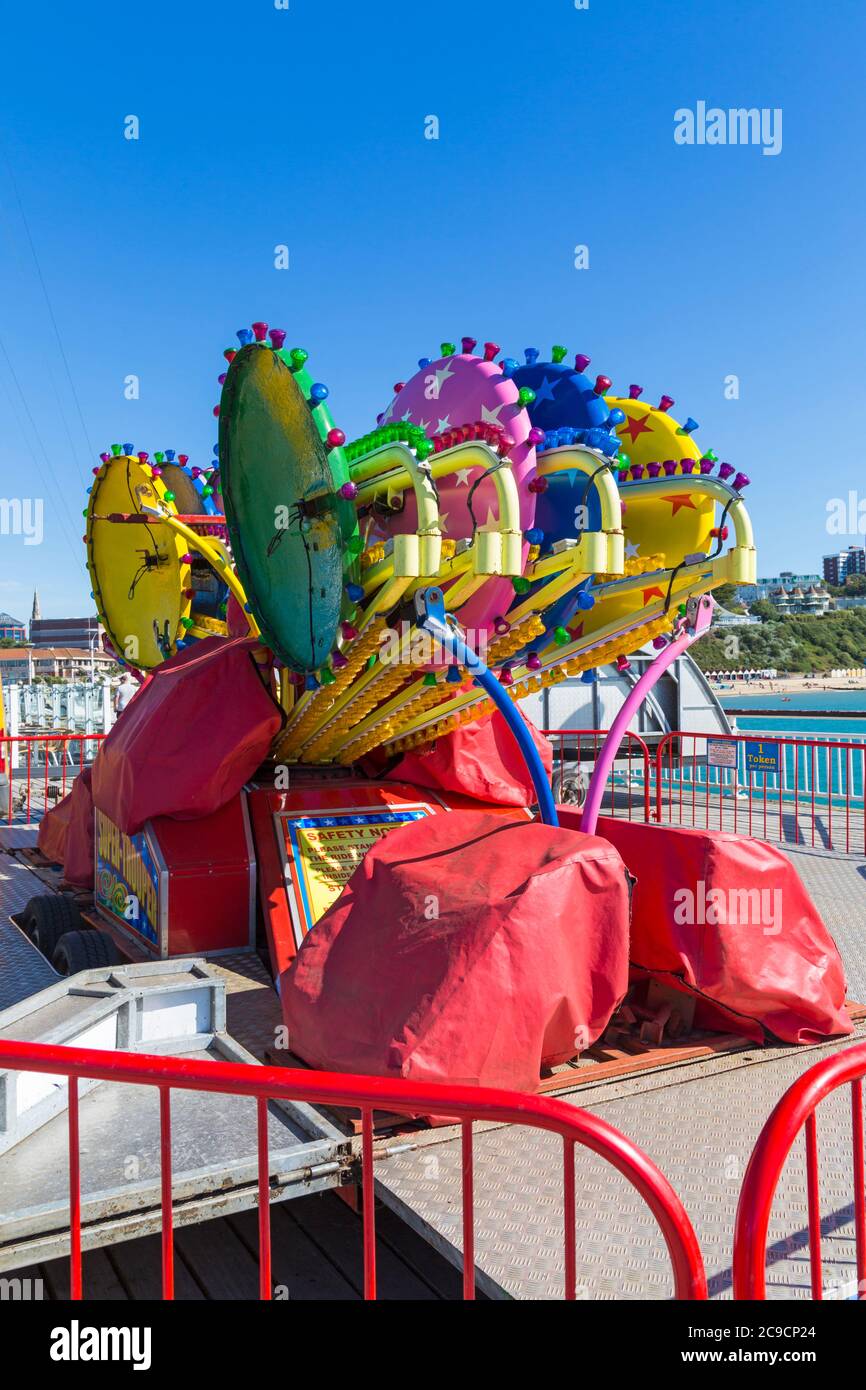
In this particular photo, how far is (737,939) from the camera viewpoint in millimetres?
4422

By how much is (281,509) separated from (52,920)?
3356 millimetres

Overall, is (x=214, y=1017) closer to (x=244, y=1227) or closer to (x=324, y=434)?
(x=244, y=1227)

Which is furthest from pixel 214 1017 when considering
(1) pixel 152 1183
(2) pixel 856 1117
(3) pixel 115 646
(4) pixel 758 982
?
(3) pixel 115 646

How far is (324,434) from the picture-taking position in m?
4.43

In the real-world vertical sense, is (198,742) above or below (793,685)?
below

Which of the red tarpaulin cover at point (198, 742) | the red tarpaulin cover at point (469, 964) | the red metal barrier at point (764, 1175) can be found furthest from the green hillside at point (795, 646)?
the red metal barrier at point (764, 1175)

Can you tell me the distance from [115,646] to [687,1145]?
5.96 meters

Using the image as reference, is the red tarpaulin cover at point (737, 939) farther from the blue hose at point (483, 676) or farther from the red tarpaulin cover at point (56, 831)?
the red tarpaulin cover at point (56, 831)

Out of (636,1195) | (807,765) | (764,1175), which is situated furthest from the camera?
(807,765)

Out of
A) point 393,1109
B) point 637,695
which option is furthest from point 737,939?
point 393,1109

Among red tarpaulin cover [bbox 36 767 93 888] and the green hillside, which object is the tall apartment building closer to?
the green hillside

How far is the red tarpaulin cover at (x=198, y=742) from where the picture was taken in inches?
233

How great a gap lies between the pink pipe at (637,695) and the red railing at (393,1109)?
3.27 m

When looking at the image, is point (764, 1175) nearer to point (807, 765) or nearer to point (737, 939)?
point (737, 939)
